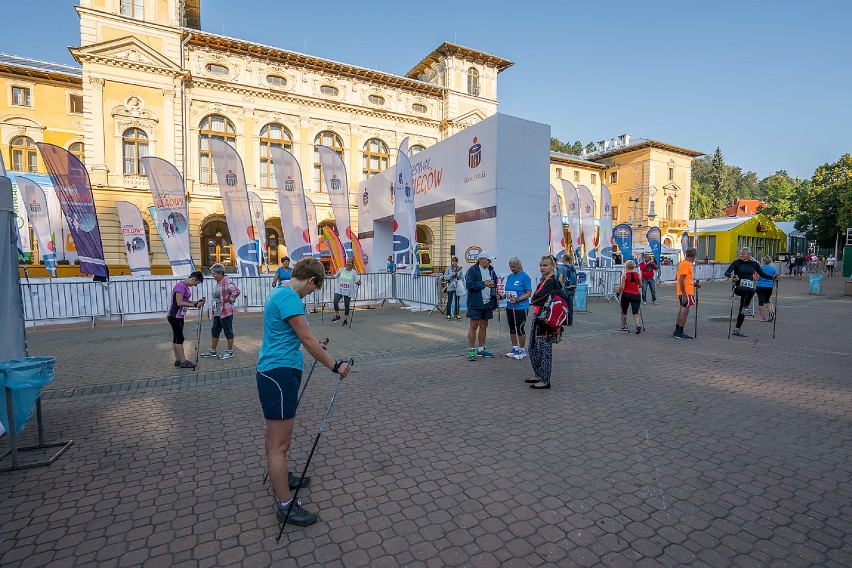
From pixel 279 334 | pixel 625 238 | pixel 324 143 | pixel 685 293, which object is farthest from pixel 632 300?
pixel 324 143

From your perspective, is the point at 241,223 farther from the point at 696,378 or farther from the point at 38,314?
the point at 696,378

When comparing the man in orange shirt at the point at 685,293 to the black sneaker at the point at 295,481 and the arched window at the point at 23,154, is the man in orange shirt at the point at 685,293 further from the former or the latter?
the arched window at the point at 23,154

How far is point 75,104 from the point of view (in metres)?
31.5

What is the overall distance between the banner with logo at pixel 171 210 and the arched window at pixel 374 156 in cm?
1923

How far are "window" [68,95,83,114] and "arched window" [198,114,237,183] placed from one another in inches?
485

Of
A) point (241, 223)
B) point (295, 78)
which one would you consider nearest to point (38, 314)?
point (241, 223)

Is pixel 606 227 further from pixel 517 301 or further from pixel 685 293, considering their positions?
pixel 517 301

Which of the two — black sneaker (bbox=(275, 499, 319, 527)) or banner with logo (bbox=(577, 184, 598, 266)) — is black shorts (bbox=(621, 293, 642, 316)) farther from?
banner with logo (bbox=(577, 184, 598, 266))

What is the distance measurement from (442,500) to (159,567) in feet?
6.27

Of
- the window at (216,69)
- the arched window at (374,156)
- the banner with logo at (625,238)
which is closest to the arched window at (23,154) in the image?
the window at (216,69)

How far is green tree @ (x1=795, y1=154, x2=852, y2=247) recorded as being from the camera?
113ft

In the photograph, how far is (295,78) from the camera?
2958 cm

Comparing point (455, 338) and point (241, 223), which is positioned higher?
point (241, 223)

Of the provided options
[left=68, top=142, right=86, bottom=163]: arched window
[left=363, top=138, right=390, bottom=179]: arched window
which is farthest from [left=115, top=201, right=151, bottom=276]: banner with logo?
[left=68, top=142, right=86, bottom=163]: arched window
